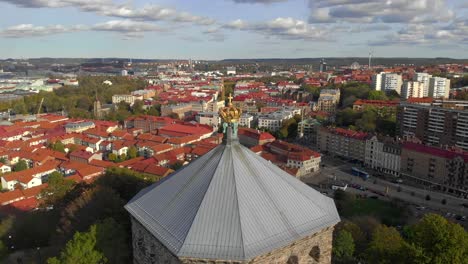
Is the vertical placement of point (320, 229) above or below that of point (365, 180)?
above

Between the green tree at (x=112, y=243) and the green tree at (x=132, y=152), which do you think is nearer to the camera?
the green tree at (x=112, y=243)

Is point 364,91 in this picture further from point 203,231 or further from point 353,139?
point 203,231

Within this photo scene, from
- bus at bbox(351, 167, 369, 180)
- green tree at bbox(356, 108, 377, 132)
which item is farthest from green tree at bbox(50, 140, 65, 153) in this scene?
green tree at bbox(356, 108, 377, 132)

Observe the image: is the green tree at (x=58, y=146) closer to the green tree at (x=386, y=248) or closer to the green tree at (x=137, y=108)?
the green tree at (x=137, y=108)

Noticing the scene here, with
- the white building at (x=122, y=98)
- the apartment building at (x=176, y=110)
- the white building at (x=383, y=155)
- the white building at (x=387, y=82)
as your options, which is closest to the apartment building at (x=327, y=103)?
the white building at (x=387, y=82)

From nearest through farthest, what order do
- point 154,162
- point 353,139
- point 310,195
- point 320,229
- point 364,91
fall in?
point 320,229
point 310,195
point 154,162
point 353,139
point 364,91

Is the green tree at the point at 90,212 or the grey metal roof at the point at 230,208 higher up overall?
the grey metal roof at the point at 230,208

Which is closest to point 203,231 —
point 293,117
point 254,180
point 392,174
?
point 254,180
